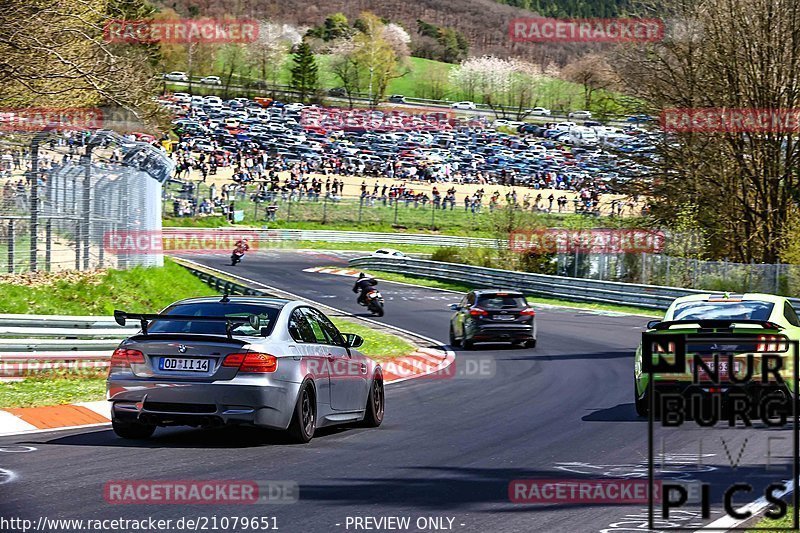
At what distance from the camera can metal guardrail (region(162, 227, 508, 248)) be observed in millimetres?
59844

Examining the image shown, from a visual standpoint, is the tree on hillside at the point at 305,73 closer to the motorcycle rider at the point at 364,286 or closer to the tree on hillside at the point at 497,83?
the tree on hillside at the point at 497,83

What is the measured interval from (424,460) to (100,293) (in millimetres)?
14566

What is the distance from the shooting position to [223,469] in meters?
9.10

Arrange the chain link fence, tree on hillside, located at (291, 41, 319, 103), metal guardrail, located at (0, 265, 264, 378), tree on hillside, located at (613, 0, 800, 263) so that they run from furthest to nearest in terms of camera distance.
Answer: tree on hillside, located at (291, 41, 319, 103) < tree on hillside, located at (613, 0, 800, 263) < the chain link fence < metal guardrail, located at (0, 265, 264, 378)

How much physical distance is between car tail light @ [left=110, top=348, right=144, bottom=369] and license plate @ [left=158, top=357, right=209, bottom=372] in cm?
21

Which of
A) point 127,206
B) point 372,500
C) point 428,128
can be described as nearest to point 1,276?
point 127,206

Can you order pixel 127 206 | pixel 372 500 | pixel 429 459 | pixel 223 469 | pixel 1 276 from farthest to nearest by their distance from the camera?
pixel 127 206 → pixel 1 276 → pixel 429 459 → pixel 223 469 → pixel 372 500

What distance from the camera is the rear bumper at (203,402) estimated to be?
1019 centimetres

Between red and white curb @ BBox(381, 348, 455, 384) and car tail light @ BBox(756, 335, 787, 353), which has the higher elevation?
car tail light @ BBox(756, 335, 787, 353)

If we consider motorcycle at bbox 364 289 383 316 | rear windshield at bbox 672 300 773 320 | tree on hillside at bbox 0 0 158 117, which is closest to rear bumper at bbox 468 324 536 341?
motorcycle at bbox 364 289 383 316

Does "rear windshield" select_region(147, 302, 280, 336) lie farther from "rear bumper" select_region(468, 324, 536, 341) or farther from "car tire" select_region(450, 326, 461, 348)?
"car tire" select_region(450, 326, 461, 348)

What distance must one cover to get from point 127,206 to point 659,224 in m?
25.6

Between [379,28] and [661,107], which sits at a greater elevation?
[379,28]

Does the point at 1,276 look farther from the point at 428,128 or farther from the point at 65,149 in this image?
the point at 428,128
